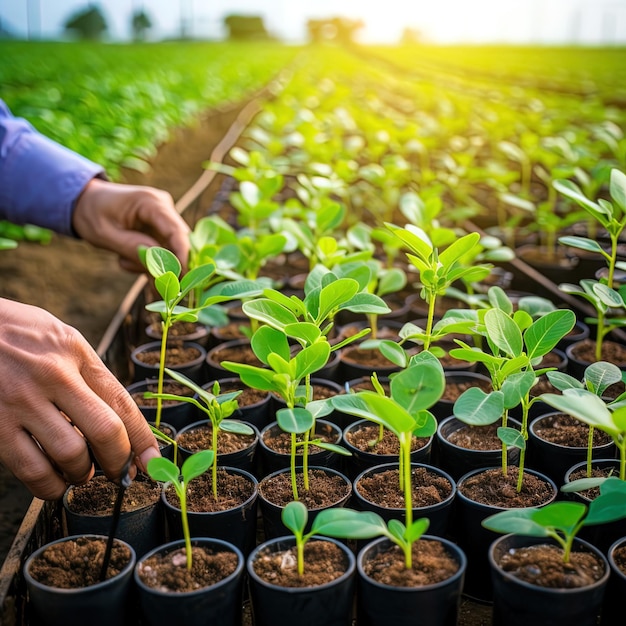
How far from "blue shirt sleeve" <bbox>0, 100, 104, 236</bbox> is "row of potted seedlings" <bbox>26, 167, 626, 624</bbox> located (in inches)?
34.3

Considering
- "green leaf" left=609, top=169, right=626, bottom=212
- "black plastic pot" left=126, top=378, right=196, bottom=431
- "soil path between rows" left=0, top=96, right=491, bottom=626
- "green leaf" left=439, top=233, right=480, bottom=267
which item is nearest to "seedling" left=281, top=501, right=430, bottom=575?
"green leaf" left=439, top=233, right=480, bottom=267

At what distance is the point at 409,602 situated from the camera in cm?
103

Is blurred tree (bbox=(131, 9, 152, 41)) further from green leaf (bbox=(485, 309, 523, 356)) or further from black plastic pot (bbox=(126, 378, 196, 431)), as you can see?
green leaf (bbox=(485, 309, 523, 356))

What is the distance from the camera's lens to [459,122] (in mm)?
5504

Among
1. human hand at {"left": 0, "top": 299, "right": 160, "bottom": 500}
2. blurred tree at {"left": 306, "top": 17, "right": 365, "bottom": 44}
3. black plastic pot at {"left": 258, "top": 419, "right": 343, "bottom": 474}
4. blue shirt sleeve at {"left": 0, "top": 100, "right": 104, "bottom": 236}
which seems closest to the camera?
human hand at {"left": 0, "top": 299, "right": 160, "bottom": 500}

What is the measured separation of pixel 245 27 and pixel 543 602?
192 feet

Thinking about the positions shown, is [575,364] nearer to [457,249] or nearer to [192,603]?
[457,249]

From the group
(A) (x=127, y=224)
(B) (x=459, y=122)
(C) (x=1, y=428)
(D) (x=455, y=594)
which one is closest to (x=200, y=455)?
(C) (x=1, y=428)

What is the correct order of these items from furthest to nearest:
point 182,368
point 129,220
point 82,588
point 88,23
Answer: point 88,23, point 129,220, point 182,368, point 82,588

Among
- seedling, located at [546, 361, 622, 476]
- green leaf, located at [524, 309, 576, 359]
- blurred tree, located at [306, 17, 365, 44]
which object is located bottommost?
seedling, located at [546, 361, 622, 476]

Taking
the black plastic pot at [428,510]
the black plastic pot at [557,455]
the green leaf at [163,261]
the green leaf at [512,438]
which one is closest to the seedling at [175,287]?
the green leaf at [163,261]

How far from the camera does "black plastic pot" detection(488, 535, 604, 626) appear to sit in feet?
3.24

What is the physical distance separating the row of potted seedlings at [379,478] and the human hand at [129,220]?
563 millimetres

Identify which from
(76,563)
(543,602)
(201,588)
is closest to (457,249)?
(543,602)
